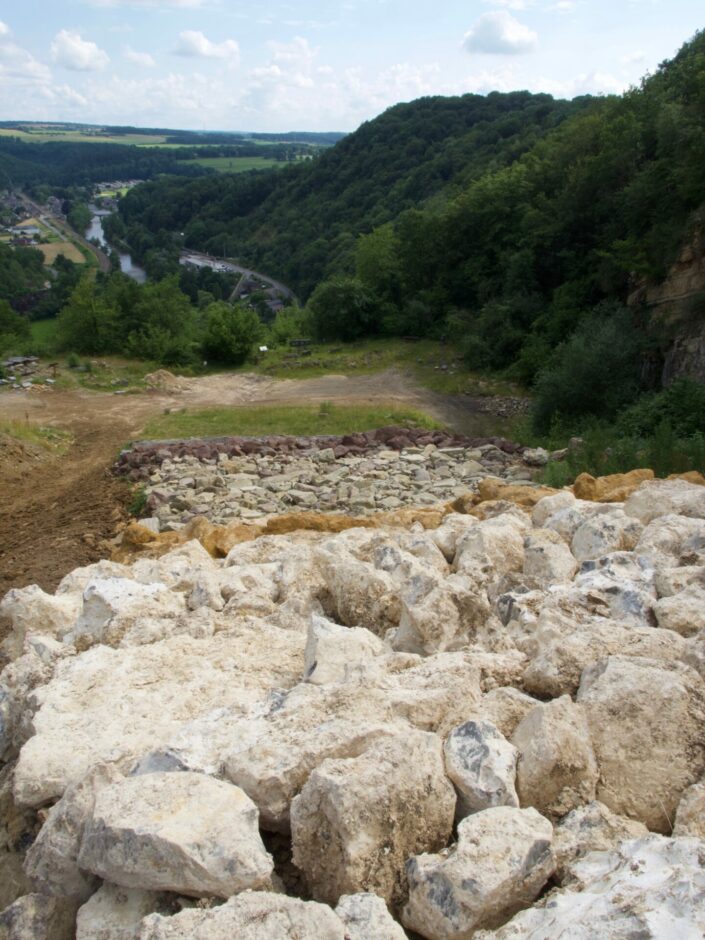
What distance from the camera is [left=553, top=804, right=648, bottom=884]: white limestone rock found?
2.66 metres

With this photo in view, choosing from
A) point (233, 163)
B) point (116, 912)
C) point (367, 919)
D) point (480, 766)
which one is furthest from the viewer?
point (233, 163)

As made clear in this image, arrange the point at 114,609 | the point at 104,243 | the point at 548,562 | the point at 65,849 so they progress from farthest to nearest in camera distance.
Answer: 1. the point at 104,243
2. the point at 548,562
3. the point at 114,609
4. the point at 65,849

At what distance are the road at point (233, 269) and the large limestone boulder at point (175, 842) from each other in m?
63.8

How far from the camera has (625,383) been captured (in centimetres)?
1783

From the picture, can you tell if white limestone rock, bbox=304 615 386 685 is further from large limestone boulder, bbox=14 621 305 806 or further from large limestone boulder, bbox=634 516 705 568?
large limestone boulder, bbox=634 516 705 568

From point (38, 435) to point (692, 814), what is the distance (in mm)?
16371

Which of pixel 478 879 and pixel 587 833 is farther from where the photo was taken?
pixel 587 833

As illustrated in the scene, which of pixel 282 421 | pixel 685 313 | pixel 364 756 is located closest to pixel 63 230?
pixel 282 421

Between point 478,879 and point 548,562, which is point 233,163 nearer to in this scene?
point 548,562

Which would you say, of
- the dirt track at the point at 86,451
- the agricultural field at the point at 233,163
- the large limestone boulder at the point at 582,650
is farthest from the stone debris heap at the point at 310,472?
the agricultural field at the point at 233,163

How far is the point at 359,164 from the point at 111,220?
61.8 meters

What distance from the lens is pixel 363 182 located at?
223ft

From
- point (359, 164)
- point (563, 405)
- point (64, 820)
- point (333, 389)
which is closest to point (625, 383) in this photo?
point (563, 405)

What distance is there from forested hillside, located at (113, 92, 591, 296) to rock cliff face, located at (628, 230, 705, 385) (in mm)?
A: 24921
